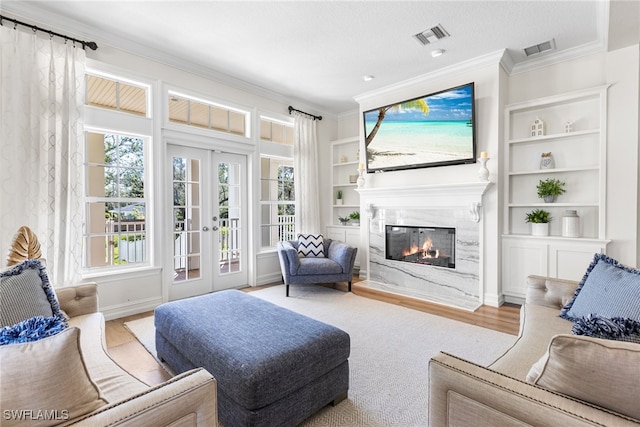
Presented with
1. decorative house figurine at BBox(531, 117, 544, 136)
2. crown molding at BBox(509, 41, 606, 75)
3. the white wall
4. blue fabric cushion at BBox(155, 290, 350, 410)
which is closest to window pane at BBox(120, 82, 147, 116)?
blue fabric cushion at BBox(155, 290, 350, 410)

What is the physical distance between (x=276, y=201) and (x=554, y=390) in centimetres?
435

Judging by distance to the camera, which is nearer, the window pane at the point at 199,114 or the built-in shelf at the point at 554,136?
the built-in shelf at the point at 554,136

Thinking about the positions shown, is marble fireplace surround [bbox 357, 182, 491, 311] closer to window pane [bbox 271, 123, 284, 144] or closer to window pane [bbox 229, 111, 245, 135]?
window pane [bbox 271, 123, 284, 144]

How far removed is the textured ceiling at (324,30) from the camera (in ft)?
8.88

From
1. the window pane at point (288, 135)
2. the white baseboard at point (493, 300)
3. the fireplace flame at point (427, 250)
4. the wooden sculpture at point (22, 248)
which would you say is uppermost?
the window pane at point (288, 135)

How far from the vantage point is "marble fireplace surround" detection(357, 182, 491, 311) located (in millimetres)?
3742

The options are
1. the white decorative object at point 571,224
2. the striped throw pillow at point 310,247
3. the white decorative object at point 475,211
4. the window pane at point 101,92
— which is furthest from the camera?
the striped throw pillow at point 310,247

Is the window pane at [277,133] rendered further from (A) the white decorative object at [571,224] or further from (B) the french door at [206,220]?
(A) the white decorative object at [571,224]

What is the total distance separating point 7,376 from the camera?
0.74 m

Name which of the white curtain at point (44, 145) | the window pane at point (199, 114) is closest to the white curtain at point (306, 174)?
the window pane at point (199, 114)

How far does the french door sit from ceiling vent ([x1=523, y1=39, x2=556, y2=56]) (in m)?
3.77

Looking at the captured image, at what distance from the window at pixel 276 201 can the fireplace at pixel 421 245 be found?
1.65 m

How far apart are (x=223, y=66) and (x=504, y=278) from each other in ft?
14.3

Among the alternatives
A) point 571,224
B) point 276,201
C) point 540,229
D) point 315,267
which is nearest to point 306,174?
point 276,201
